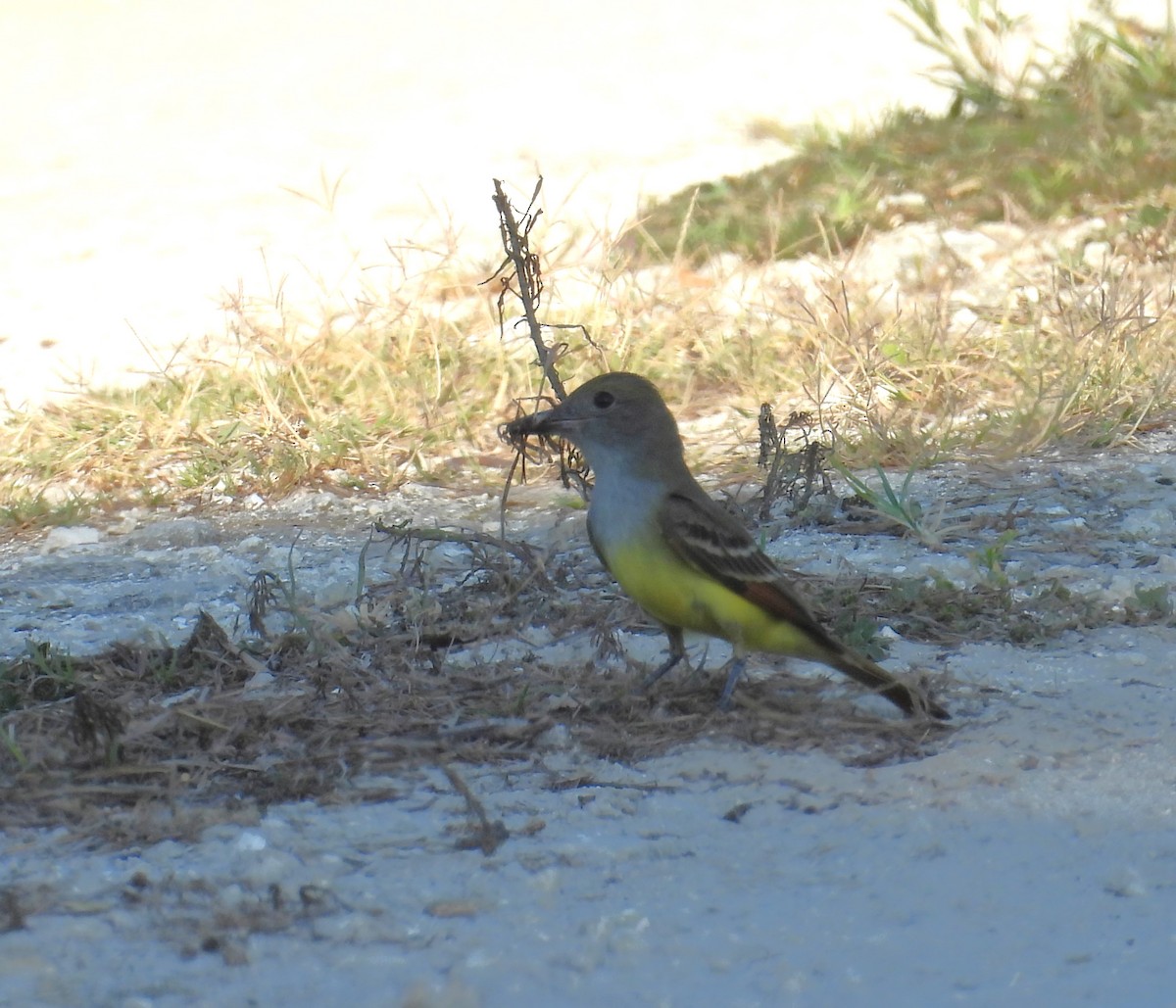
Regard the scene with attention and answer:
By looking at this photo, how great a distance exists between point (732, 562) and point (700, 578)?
0.29 feet

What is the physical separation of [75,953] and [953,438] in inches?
178

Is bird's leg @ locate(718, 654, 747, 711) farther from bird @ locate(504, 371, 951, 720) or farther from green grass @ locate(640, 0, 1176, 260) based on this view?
green grass @ locate(640, 0, 1176, 260)

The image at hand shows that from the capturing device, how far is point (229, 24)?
49.3 ft

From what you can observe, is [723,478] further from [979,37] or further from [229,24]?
[229,24]

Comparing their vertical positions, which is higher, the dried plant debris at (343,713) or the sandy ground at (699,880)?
the dried plant debris at (343,713)

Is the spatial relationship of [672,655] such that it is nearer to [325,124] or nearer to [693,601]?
[693,601]

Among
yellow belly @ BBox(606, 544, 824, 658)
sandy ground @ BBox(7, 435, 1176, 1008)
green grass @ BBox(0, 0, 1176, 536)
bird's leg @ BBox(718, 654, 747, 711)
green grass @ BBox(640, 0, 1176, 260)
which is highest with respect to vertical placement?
green grass @ BBox(640, 0, 1176, 260)

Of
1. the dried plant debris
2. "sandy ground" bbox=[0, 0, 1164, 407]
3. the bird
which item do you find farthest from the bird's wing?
"sandy ground" bbox=[0, 0, 1164, 407]

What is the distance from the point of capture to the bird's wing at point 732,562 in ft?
13.7

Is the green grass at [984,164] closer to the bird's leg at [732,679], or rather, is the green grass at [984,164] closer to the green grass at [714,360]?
the green grass at [714,360]

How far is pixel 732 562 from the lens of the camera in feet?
13.8

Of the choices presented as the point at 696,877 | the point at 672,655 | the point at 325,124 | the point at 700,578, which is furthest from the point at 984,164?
the point at 696,877

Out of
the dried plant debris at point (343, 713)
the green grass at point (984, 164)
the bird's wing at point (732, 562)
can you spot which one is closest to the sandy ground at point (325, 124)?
the green grass at point (984, 164)

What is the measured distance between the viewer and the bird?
4.17 m
